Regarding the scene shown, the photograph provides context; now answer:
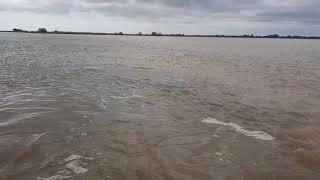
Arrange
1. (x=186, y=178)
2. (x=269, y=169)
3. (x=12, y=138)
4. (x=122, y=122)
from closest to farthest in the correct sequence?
(x=186, y=178) < (x=269, y=169) < (x=12, y=138) < (x=122, y=122)

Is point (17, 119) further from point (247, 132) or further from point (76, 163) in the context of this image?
point (247, 132)

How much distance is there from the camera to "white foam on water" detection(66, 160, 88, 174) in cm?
671

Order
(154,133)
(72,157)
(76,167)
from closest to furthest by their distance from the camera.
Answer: (76,167) < (72,157) < (154,133)


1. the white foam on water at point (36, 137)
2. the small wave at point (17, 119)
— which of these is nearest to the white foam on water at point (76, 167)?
the white foam on water at point (36, 137)

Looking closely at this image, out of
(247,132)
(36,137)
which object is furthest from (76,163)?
(247,132)

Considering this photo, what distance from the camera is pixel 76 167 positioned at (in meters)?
Answer: 6.89

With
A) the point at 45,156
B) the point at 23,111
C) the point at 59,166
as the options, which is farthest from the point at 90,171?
the point at 23,111

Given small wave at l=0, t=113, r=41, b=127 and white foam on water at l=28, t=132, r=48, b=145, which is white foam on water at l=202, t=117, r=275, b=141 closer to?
white foam on water at l=28, t=132, r=48, b=145

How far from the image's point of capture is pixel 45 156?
743 centimetres

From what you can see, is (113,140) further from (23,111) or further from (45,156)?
(23,111)

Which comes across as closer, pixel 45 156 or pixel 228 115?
pixel 45 156

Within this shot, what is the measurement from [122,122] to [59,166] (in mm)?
3746

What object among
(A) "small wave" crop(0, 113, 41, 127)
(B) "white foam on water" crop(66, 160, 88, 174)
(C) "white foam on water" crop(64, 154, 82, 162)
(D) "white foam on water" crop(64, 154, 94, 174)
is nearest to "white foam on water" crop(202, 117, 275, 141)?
(D) "white foam on water" crop(64, 154, 94, 174)

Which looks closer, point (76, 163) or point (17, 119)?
point (76, 163)
